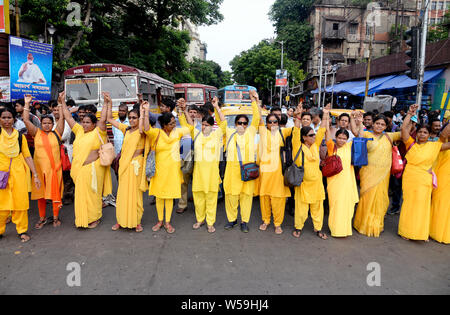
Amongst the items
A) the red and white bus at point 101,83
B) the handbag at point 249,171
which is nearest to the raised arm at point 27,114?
the handbag at point 249,171

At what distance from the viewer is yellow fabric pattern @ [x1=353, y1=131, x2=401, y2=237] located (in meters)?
4.04

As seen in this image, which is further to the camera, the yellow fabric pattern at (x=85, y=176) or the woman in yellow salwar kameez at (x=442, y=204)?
the yellow fabric pattern at (x=85, y=176)

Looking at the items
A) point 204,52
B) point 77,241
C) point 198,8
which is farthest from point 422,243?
point 204,52

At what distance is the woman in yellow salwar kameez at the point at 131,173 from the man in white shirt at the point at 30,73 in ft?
23.5

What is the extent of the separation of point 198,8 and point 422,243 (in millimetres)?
19863

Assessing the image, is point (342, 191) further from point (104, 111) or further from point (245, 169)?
point (104, 111)

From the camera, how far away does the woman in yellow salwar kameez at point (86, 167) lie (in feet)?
13.3

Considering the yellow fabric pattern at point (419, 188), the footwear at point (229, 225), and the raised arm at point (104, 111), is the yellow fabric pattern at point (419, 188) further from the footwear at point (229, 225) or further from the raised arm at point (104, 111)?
the raised arm at point (104, 111)

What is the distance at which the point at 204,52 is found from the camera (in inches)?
3275

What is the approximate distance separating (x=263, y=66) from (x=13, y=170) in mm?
33960

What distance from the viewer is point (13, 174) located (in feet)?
12.2

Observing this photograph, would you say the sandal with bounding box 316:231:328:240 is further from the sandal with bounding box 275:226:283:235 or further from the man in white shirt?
the man in white shirt
